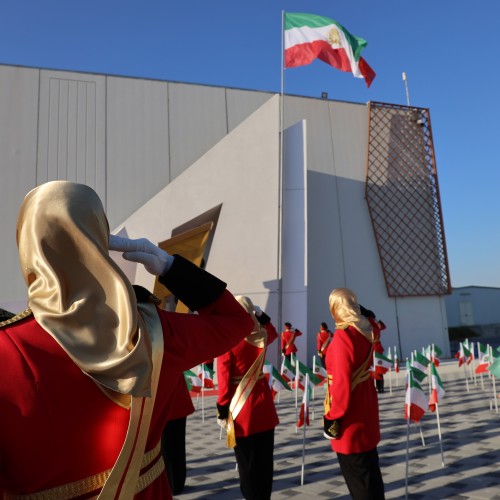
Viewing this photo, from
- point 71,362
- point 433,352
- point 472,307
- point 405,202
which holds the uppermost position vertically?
point 405,202

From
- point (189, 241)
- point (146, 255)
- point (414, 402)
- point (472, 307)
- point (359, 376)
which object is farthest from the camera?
point (472, 307)

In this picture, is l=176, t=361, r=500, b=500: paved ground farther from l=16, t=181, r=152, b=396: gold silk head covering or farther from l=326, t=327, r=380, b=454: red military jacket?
l=16, t=181, r=152, b=396: gold silk head covering

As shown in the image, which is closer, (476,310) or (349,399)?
(349,399)

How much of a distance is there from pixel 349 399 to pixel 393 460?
239cm

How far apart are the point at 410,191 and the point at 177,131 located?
26.3 ft

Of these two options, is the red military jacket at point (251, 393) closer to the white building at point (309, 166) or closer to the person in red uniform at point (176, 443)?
the person in red uniform at point (176, 443)

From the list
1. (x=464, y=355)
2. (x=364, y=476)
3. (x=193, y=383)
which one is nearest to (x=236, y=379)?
(x=364, y=476)

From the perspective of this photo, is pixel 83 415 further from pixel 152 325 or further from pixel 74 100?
pixel 74 100

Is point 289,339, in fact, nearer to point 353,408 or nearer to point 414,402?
point 414,402

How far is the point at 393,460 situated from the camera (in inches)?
189

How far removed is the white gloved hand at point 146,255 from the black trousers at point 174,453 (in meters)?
3.03

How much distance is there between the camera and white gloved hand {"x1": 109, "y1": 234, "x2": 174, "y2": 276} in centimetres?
125

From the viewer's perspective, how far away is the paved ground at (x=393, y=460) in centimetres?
392

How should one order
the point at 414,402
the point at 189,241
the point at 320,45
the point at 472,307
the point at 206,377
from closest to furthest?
A: the point at 414,402
the point at 206,377
the point at 189,241
the point at 320,45
the point at 472,307
